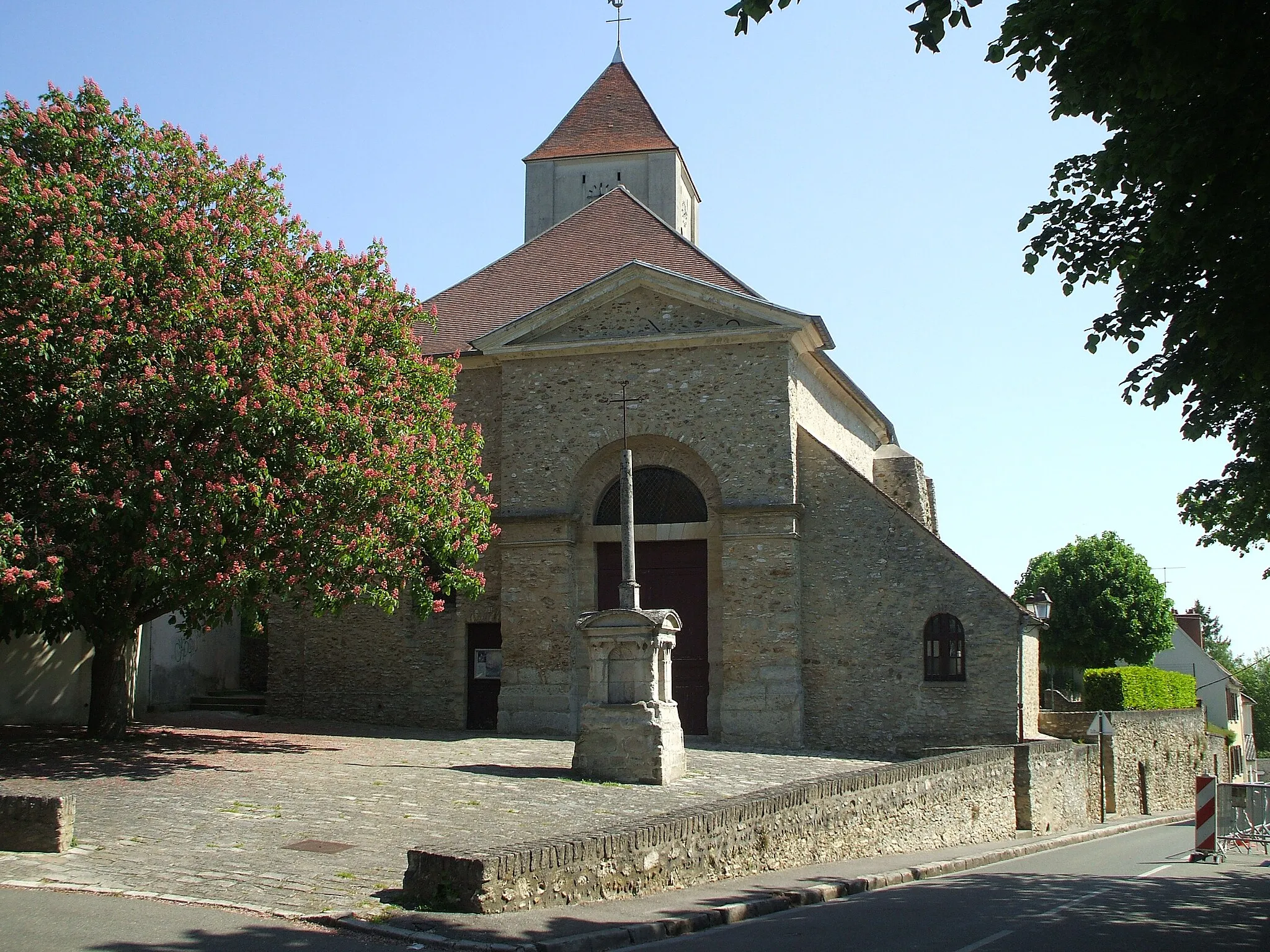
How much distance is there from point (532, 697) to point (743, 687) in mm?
3657

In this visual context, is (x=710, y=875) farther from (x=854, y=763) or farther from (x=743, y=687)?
(x=743, y=687)

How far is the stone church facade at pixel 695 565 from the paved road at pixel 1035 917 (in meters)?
4.91

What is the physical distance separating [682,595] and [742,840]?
9924 mm

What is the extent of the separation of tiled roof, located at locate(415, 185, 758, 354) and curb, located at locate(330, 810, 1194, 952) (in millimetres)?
12355

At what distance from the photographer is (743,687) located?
18.5 metres

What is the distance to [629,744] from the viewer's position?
13.3m

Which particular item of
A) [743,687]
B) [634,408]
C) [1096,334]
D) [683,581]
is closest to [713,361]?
[634,408]

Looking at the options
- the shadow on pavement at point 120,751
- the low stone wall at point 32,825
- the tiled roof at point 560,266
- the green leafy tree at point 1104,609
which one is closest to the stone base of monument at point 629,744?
the shadow on pavement at point 120,751

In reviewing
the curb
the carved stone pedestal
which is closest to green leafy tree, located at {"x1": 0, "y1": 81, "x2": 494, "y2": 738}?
the carved stone pedestal

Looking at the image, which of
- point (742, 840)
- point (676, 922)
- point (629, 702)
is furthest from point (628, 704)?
point (676, 922)

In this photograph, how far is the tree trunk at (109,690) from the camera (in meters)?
14.3

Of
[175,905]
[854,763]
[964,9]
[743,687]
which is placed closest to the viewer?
[964,9]

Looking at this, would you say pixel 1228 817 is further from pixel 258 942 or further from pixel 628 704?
pixel 258 942

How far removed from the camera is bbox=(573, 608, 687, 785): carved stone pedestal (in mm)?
13242
